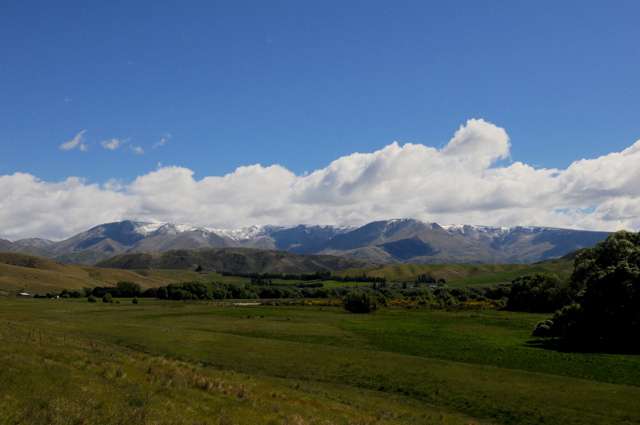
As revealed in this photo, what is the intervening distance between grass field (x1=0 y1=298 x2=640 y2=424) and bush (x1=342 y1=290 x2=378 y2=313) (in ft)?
146

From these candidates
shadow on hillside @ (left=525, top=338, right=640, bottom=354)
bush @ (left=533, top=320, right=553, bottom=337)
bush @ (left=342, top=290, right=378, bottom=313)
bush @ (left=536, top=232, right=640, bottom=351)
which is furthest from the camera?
bush @ (left=342, top=290, right=378, bottom=313)

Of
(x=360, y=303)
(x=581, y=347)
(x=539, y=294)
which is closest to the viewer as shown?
(x=581, y=347)

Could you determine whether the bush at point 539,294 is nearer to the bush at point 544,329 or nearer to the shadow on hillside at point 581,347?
the bush at point 544,329

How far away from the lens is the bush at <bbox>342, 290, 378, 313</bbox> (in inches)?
5320

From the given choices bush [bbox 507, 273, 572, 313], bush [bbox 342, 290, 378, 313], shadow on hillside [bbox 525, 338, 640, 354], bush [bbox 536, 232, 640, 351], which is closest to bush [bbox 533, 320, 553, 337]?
bush [bbox 536, 232, 640, 351]

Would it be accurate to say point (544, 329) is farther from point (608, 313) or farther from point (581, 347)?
point (581, 347)

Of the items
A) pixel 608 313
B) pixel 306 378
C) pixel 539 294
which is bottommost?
pixel 306 378

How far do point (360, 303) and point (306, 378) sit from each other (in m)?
86.9

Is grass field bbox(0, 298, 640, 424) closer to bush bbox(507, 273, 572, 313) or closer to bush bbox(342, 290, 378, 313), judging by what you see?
bush bbox(342, 290, 378, 313)

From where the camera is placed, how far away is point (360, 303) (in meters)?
135

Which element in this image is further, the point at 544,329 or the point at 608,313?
the point at 544,329

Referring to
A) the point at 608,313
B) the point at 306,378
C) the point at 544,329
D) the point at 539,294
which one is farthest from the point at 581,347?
the point at 539,294

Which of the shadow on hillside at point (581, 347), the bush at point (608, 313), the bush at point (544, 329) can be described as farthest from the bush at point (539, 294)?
the shadow on hillside at point (581, 347)

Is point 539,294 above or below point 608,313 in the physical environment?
below
